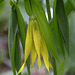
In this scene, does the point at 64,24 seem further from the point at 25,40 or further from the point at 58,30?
the point at 25,40

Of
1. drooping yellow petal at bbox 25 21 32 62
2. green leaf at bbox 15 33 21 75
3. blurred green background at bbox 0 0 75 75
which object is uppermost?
drooping yellow petal at bbox 25 21 32 62

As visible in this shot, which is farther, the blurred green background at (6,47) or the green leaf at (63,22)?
the blurred green background at (6,47)

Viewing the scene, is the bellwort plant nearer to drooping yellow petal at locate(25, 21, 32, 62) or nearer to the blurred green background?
drooping yellow petal at locate(25, 21, 32, 62)

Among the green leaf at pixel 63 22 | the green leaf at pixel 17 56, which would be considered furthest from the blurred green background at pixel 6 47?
the green leaf at pixel 63 22

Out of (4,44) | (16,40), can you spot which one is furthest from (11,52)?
(4,44)

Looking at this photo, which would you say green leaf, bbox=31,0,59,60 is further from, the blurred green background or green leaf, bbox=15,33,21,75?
the blurred green background

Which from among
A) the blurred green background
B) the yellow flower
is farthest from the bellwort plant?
the blurred green background

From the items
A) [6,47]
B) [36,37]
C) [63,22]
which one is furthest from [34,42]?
[6,47]

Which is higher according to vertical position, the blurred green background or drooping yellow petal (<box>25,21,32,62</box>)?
drooping yellow petal (<box>25,21,32,62</box>)

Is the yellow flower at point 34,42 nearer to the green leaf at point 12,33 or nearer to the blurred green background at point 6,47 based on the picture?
the green leaf at point 12,33

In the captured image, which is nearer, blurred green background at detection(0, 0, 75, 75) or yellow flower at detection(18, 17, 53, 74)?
yellow flower at detection(18, 17, 53, 74)

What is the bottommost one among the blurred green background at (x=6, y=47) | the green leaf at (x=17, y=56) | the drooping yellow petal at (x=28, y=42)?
the blurred green background at (x=6, y=47)
